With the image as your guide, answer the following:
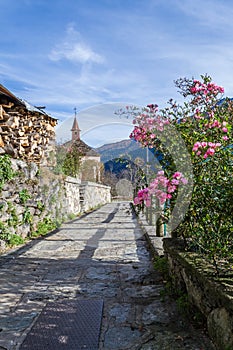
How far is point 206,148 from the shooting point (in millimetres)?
2553

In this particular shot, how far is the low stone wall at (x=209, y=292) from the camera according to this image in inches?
66.9

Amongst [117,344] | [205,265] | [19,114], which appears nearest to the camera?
[117,344]

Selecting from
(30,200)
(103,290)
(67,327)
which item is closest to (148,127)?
(103,290)

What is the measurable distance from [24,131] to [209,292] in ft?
18.9

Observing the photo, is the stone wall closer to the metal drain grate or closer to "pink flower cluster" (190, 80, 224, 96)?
the metal drain grate

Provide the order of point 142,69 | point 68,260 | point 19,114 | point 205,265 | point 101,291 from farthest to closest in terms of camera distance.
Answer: point 19,114 → point 142,69 → point 68,260 → point 101,291 → point 205,265

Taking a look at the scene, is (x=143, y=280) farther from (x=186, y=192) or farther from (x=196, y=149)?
(x=196, y=149)

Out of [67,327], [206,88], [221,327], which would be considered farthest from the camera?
[206,88]

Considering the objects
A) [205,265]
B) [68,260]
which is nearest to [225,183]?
[205,265]

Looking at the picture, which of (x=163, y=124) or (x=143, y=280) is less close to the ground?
(x=163, y=124)

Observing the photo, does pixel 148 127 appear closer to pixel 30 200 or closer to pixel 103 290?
pixel 103 290

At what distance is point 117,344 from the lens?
2064mm

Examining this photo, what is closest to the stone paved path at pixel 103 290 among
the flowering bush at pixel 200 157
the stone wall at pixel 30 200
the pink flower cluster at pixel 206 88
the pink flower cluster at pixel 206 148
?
the stone wall at pixel 30 200

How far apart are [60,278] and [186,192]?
179 cm
